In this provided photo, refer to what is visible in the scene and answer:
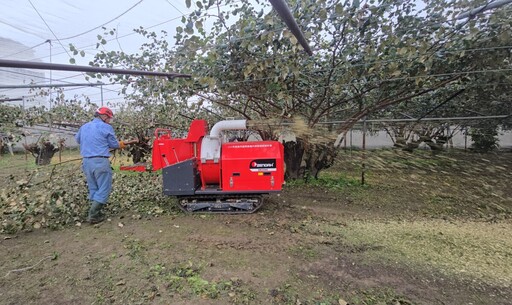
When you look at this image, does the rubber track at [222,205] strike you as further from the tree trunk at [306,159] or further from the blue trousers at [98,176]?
the tree trunk at [306,159]

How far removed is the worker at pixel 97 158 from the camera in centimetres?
448

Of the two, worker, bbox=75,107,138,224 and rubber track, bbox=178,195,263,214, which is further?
rubber track, bbox=178,195,263,214

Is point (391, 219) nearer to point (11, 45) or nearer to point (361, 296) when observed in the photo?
point (361, 296)

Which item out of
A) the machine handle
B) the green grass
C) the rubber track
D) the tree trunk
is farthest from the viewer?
the tree trunk

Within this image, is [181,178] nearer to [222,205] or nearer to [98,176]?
[222,205]

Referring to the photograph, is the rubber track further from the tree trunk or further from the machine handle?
the tree trunk

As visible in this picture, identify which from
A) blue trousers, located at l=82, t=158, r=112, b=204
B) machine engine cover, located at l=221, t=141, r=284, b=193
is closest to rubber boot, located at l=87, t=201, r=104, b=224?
blue trousers, located at l=82, t=158, r=112, b=204

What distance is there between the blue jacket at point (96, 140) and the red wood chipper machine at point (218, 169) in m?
0.87

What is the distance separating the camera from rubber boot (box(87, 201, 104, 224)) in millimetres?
4590

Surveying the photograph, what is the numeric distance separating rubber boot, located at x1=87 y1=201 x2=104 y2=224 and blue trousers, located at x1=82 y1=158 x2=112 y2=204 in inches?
4.0

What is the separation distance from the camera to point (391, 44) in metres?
4.47

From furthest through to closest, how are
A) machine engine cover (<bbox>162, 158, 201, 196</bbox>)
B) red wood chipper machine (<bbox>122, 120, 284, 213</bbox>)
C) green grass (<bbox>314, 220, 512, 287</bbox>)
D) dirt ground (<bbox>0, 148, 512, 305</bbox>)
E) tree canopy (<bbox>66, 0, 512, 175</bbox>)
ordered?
machine engine cover (<bbox>162, 158, 201, 196</bbox>), red wood chipper machine (<bbox>122, 120, 284, 213</bbox>), tree canopy (<bbox>66, 0, 512, 175</bbox>), green grass (<bbox>314, 220, 512, 287</bbox>), dirt ground (<bbox>0, 148, 512, 305</bbox>)

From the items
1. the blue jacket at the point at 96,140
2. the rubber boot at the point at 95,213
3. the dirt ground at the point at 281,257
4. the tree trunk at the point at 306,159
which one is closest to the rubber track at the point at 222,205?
the dirt ground at the point at 281,257

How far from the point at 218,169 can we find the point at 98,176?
6.09ft
